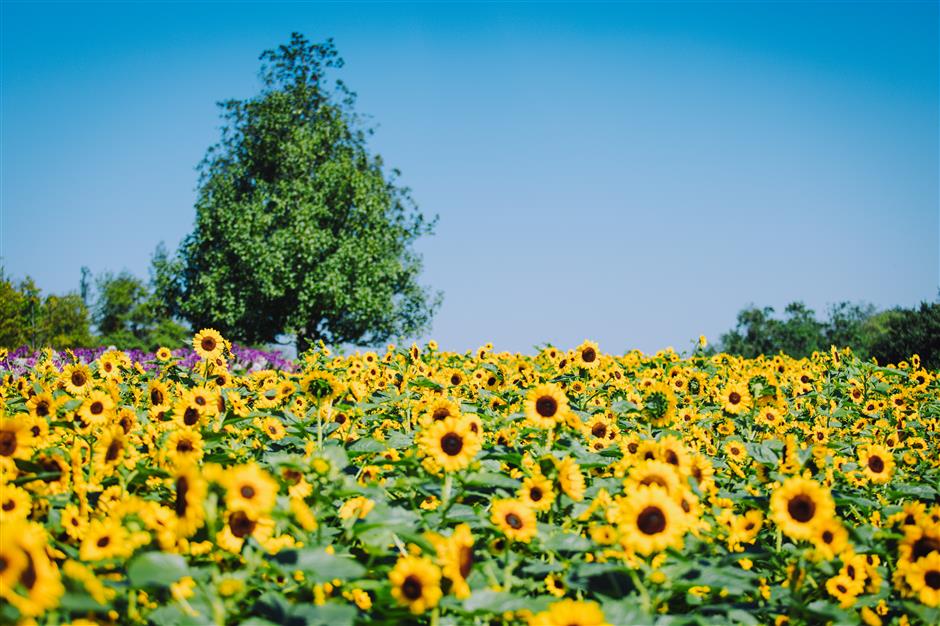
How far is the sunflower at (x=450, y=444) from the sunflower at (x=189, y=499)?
3.12 ft

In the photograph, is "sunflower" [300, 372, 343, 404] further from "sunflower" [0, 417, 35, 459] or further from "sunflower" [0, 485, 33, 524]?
"sunflower" [0, 485, 33, 524]

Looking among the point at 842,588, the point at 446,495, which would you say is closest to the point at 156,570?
the point at 446,495

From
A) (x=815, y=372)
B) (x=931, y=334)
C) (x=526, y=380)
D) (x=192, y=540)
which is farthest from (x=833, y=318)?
(x=192, y=540)

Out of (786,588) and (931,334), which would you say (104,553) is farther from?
(931,334)

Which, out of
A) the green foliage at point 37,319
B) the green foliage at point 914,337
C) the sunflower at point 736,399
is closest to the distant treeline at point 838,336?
the green foliage at point 914,337

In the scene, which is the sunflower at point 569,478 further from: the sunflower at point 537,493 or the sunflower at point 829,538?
A: the sunflower at point 829,538

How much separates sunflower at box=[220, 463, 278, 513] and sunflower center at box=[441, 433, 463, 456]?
86cm

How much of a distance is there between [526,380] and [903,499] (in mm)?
3402

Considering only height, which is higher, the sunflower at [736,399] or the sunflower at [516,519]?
the sunflower at [736,399]

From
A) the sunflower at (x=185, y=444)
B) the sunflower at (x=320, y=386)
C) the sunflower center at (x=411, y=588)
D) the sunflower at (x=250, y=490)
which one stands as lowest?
A: the sunflower center at (x=411, y=588)

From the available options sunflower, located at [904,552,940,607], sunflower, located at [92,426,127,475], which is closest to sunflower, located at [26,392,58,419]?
sunflower, located at [92,426,127,475]

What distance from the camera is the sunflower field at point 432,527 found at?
2.14 metres

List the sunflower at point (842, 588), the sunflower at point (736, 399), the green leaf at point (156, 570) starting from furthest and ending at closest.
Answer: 1. the sunflower at point (736, 399)
2. the sunflower at point (842, 588)
3. the green leaf at point (156, 570)

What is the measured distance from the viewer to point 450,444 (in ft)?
9.58
